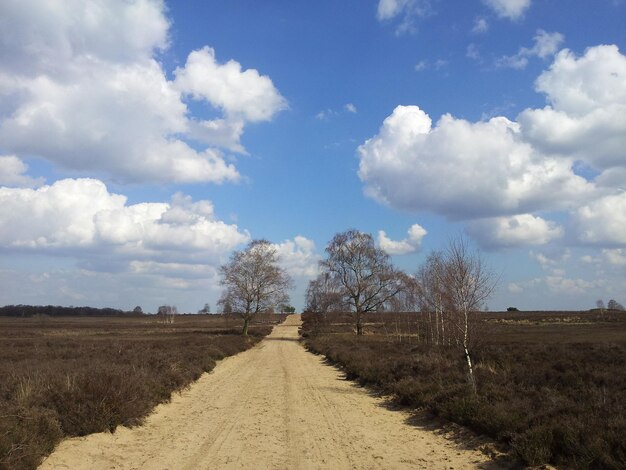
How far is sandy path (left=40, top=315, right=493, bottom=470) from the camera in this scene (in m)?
8.11

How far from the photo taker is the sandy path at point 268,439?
8109 mm

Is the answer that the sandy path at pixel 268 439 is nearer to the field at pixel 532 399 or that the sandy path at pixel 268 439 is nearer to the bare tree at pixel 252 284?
the field at pixel 532 399

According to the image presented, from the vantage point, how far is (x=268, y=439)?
31.8 feet

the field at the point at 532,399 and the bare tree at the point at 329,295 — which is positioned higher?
the bare tree at the point at 329,295

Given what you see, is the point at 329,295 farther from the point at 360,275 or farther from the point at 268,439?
the point at 268,439

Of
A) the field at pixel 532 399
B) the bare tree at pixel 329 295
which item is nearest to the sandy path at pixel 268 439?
the field at pixel 532 399

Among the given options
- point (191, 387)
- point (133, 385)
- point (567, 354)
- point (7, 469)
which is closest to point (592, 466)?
point (7, 469)

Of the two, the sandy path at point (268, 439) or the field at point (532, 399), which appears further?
the sandy path at point (268, 439)

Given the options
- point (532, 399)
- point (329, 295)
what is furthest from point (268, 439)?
point (329, 295)

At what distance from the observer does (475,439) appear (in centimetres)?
961

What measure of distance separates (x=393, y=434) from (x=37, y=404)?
293 inches

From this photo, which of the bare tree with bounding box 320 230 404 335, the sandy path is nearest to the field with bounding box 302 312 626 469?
the sandy path

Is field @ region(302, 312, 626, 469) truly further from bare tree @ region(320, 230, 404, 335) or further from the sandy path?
bare tree @ region(320, 230, 404, 335)

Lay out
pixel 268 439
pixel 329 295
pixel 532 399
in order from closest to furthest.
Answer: pixel 268 439
pixel 532 399
pixel 329 295
